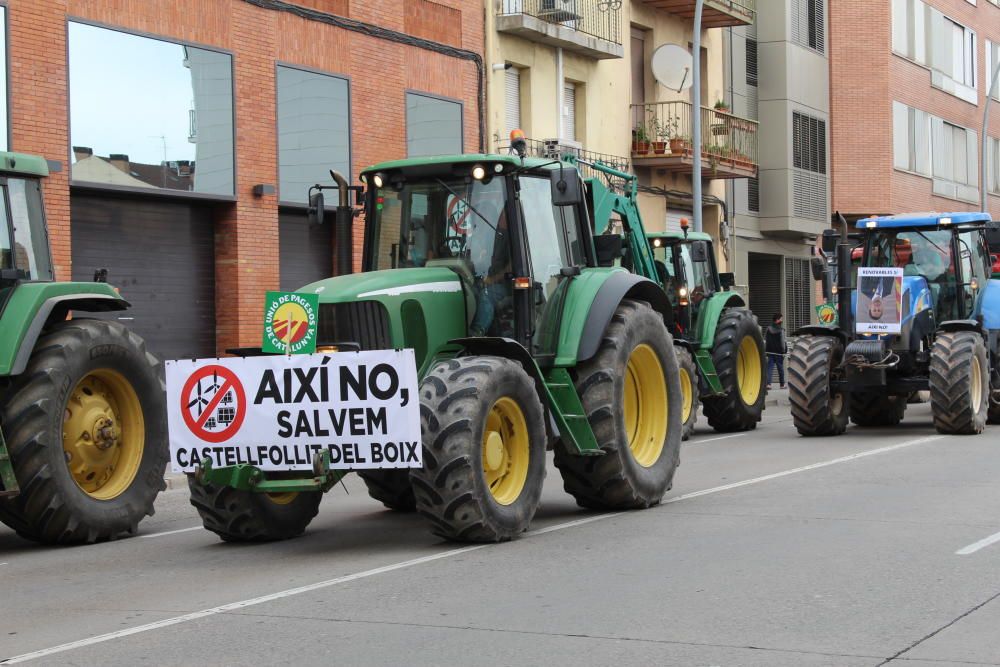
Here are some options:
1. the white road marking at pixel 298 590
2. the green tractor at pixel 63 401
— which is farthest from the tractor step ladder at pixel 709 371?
Answer: the green tractor at pixel 63 401

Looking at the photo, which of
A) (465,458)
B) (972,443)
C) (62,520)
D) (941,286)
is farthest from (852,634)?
(941,286)

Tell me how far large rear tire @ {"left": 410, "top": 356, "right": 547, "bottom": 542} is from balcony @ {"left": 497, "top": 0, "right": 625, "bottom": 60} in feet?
59.3

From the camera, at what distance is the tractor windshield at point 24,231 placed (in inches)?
418

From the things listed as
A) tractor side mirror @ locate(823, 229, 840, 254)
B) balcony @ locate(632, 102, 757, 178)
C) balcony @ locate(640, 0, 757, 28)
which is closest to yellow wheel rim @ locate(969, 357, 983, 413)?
tractor side mirror @ locate(823, 229, 840, 254)

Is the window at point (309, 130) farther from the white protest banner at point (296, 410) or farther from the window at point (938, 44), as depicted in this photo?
the window at point (938, 44)

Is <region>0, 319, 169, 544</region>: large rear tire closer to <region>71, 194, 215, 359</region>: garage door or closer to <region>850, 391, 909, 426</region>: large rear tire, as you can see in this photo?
<region>71, 194, 215, 359</region>: garage door

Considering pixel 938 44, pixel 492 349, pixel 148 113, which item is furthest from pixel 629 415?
pixel 938 44

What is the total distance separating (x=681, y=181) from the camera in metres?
34.0

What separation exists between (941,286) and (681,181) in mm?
14892

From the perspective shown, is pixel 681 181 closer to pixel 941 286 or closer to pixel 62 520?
pixel 941 286

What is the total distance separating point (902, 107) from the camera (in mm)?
42562

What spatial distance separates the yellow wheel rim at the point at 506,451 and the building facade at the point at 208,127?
32.7 ft

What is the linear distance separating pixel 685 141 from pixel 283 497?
2246 centimetres

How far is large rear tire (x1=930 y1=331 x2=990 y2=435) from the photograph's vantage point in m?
17.7
